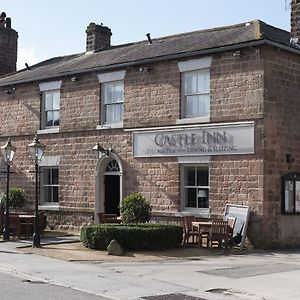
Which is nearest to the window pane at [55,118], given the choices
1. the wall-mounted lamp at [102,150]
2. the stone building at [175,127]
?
the stone building at [175,127]

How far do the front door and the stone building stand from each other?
0.12ft

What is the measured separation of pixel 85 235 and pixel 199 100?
217 inches

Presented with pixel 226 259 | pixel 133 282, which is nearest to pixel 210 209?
pixel 226 259

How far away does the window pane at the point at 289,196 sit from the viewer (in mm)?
17359

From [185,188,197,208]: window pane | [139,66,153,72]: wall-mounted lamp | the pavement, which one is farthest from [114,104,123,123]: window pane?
the pavement

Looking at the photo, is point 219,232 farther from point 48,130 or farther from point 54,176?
point 48,130

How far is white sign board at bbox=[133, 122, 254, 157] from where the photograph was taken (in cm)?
1727

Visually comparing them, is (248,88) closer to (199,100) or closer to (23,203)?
(199,100)

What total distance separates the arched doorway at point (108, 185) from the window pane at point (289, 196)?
6.03 metres

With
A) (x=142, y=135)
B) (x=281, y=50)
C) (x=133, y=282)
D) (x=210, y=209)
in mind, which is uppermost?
(x=281, y=50)

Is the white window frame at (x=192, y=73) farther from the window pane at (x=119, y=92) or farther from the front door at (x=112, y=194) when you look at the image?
the front door at (x=112, y=194)

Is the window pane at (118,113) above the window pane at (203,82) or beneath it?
beneath

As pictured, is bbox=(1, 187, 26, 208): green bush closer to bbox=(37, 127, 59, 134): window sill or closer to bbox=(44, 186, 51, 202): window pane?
bbox=(44, 186, 51, 202): window pane

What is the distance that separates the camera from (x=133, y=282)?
11.5 m
